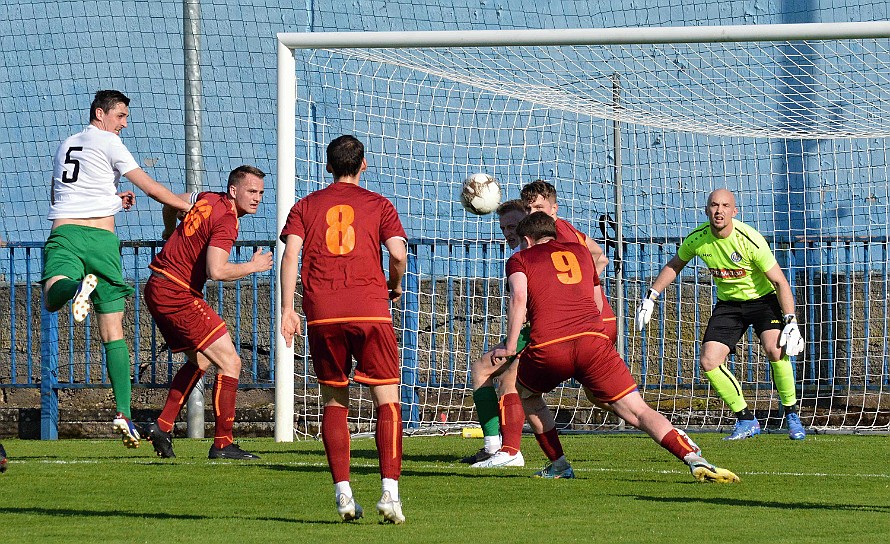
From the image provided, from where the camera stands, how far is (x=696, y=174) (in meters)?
12.9

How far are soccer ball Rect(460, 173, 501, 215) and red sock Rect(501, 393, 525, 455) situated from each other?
6.90 feet

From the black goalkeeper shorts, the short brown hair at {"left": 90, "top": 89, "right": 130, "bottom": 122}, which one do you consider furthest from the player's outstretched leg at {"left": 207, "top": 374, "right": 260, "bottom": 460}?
the black goalkeeper shorts

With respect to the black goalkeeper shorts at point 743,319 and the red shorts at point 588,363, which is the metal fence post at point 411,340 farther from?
the red shorts at point 588,363

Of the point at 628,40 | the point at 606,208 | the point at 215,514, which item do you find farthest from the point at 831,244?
the point at 215,514

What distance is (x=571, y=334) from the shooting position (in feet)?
23.2

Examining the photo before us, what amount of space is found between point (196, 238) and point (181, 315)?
51 cm

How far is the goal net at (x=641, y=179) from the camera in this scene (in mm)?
12086

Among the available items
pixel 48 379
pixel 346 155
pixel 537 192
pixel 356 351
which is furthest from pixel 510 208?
pixel 48 379

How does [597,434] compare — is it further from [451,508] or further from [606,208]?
[451,508]

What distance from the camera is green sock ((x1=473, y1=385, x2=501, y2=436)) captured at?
8.73 m

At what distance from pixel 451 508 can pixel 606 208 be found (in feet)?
21.8

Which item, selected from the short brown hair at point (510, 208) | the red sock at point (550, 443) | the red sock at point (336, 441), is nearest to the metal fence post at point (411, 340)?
the short brown hair at point (510, 208)

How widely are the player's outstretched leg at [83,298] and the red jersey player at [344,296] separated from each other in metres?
2.13

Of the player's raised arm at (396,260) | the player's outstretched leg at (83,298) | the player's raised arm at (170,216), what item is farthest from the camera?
the player's raised arm at (170,216)
